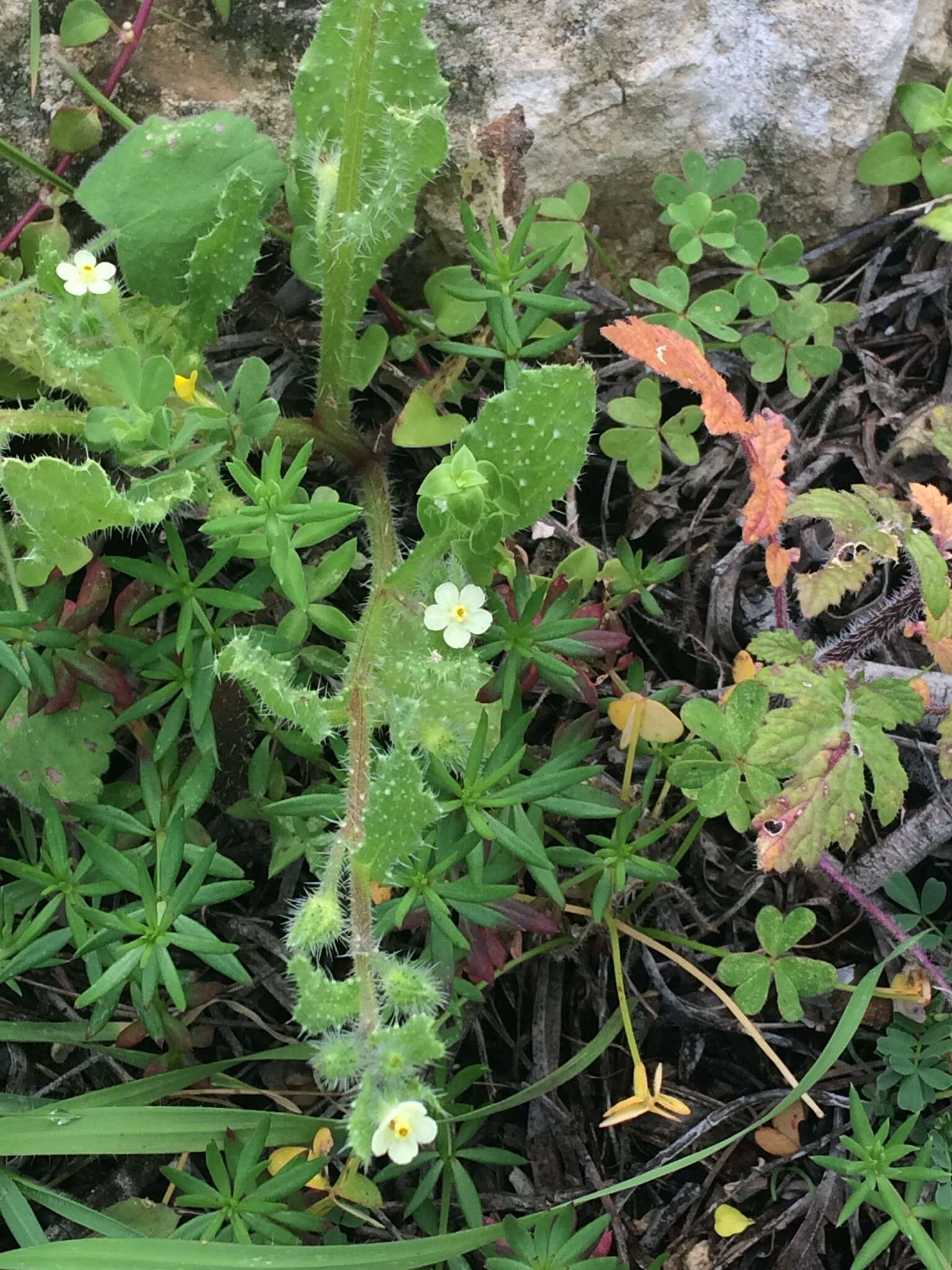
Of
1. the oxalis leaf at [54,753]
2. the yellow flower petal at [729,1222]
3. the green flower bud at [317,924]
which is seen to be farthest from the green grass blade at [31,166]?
the yellow flower petal at [729,1222]

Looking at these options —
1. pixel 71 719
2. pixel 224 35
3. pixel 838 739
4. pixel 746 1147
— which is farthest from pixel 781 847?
pixel 224 35

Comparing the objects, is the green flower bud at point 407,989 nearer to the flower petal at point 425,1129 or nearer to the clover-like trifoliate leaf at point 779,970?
the flower petal at point 425,1129

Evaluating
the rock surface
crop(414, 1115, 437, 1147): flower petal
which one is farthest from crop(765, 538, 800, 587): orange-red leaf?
crop(414, 1115, 437, 1147): flower petal

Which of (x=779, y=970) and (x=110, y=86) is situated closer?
(x=779, y=970)

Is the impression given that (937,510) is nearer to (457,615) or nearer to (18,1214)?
(457,615)

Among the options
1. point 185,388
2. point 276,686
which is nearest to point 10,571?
point 185,388
